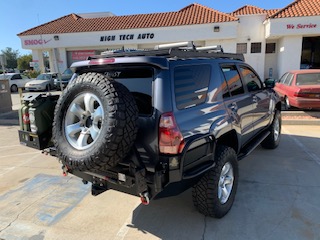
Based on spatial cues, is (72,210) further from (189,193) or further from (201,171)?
(201,171)

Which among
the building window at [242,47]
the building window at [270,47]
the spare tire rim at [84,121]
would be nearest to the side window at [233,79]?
the spare tire rim at [84,121]

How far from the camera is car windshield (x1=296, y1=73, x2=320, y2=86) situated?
8733 millimetres

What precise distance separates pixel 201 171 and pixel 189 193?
51.3 inches

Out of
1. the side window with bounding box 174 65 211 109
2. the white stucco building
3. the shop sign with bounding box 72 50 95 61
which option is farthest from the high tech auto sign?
the side window with bounding box 174 65 211 109

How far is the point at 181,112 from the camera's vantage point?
2.69 m

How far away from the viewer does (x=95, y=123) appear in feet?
8.74

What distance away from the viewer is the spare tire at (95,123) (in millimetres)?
2439

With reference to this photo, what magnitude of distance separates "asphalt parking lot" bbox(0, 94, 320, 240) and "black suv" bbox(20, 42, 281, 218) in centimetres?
30

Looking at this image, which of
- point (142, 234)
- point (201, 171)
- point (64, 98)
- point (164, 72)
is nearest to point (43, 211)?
point (142, 234)

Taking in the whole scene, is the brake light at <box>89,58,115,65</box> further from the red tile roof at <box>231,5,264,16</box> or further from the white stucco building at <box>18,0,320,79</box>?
the red tile roof at <box>231,5,264,16</box>

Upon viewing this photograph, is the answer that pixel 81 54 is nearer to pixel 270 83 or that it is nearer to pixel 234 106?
pixel 270 83

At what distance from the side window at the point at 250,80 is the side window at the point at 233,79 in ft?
0.85

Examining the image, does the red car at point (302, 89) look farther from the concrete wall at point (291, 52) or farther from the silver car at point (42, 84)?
the silver car at point (42, 84)

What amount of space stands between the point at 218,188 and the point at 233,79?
1670 millimetres
